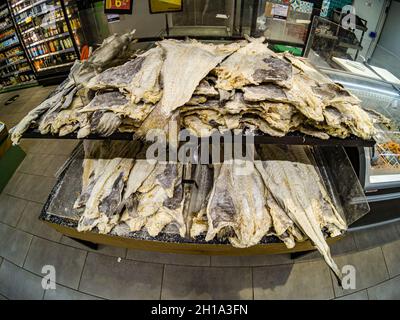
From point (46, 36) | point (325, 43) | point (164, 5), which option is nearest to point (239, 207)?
point (164, 5)

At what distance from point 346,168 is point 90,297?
2.26 meters

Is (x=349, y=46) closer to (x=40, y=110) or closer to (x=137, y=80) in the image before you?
(x=137, y=80)

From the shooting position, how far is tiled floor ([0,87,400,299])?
1.87 meters

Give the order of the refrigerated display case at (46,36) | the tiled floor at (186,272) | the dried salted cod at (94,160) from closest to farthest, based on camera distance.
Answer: the dried salted cod at (94,160) < the tiled floor at (186,272) < the refrigerated display case at (46,36)

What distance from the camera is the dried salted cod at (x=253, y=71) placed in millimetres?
998

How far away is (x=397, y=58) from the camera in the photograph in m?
5.35

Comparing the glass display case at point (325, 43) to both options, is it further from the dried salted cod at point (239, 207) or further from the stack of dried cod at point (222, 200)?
the dried salted cod at point (239, 207)

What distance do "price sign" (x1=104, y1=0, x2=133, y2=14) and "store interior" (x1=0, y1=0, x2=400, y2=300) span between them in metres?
0.01

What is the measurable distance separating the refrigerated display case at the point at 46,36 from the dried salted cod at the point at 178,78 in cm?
482

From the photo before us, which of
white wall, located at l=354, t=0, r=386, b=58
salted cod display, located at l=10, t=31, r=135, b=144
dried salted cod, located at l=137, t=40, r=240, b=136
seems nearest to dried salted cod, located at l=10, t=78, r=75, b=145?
salted cod display, located at l=10, t=31, r=135, b=144

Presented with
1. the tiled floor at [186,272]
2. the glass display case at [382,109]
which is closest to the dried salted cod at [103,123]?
the tiled floor at [186,272]
